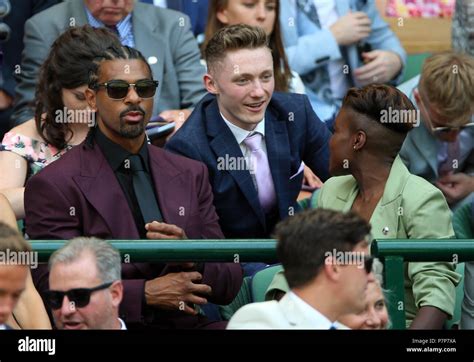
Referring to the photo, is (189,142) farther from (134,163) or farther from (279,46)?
(279,46)

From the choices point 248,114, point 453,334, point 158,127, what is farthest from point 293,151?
point 453,334

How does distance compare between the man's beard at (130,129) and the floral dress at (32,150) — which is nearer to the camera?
the man's beard at (130,129)

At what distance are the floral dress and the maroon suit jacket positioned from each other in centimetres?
55

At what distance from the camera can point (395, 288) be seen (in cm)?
649

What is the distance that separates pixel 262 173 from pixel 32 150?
1066 mm

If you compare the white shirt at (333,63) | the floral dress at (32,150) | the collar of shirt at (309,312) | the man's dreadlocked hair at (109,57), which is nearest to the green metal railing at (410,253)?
the collar of shirt at (309,312)

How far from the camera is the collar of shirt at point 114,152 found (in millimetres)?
6855

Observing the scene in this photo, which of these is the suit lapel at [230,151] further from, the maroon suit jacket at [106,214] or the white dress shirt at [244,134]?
the maroon suit jacket at [106,214]

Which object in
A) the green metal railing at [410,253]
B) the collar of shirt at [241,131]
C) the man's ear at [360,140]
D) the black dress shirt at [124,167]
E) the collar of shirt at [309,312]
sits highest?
the collar of shirt at [241,131]

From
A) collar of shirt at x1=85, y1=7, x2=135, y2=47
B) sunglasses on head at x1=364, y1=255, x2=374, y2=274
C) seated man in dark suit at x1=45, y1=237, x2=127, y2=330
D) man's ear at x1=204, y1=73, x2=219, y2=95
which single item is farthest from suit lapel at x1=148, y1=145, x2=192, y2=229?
collar of shirt at x1=85, y1=7, x2=135, y2=47

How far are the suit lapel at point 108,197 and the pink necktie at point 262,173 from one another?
0.86 metres

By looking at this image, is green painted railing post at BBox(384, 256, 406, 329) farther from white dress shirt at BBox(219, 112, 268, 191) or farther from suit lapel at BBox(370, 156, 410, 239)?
white dress shirt at BBox(219, 112, 268, 191)

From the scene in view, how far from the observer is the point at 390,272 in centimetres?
646

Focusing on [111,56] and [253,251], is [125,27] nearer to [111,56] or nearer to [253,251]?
[111,56]
